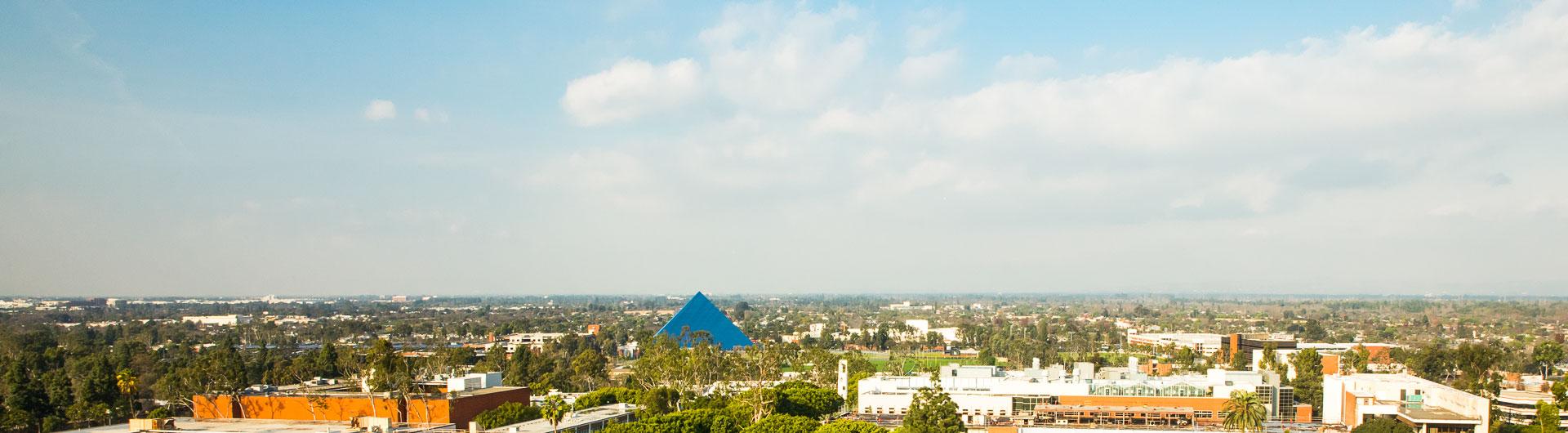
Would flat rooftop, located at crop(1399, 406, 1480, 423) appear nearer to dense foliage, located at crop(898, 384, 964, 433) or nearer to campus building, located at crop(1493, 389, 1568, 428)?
campus building, located at crop(1493, 389, 1568, 428)

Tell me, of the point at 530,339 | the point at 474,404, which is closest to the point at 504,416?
the point at 474,404

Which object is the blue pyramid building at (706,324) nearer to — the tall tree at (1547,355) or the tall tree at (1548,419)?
the tall tree at (1548,419)

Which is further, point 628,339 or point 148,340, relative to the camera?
point 628,339

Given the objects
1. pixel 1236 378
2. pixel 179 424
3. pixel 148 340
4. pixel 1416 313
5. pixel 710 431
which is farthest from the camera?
pixel 1416 313

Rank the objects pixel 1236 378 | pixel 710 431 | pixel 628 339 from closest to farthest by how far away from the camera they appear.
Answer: pixel 710 431 < pixel 1236 378 < pixel 628 339

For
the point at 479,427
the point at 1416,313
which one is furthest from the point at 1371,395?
the point at 1416,313

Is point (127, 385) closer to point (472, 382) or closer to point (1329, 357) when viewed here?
point (472, 382)

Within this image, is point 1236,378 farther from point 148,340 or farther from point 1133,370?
point 148,340

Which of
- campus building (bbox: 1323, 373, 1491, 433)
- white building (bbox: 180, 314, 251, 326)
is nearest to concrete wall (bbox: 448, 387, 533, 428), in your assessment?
campus building (bbox: 1323, 373, 1491, 433)
